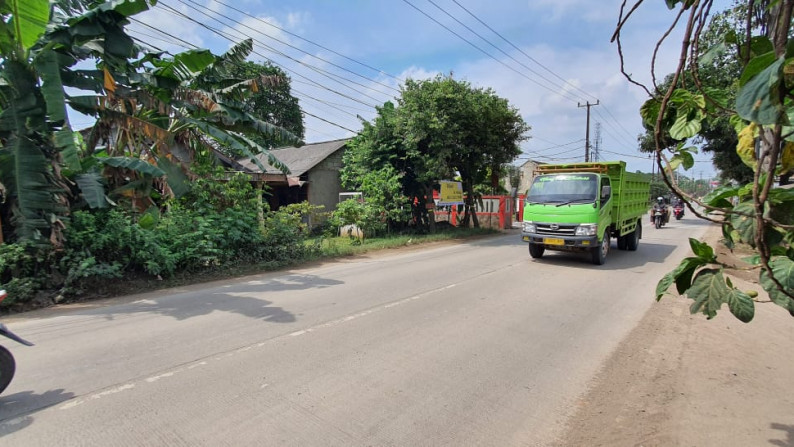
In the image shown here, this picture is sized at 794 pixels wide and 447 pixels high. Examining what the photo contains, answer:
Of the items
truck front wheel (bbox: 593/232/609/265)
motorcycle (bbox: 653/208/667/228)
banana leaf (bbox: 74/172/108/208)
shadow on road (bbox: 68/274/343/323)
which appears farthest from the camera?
motorcycle (bbox: 653/208/667/228)

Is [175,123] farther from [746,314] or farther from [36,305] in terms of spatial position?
[746,314]

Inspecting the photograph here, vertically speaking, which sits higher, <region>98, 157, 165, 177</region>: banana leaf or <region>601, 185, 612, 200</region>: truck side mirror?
<region>98, 157, 165, 177</region>: banana leaf

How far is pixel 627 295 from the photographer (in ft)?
24.2

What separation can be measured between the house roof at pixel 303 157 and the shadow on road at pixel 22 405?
15.8 m

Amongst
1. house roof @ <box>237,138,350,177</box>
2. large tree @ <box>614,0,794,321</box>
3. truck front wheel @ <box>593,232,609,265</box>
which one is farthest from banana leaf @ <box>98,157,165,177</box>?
house roof @ <box>237,138,350,177</box>

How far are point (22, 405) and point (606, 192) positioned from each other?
1101cm

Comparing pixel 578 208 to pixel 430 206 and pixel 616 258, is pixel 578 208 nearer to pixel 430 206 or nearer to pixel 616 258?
pixel 616 258

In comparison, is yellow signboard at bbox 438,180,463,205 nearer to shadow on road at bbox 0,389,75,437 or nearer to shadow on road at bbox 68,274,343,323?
shadow on road at bbox 68,274,343,323

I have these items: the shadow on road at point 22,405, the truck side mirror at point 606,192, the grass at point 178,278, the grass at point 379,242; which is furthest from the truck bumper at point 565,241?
the shadow on road at point 22,405

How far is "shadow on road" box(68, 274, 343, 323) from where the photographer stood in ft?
19.9

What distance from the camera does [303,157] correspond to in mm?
23750

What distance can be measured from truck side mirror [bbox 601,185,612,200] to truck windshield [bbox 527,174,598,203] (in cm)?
27

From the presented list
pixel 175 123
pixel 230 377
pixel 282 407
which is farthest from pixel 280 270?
pixel 282 407

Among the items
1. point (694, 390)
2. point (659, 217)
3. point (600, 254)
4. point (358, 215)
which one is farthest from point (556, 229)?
point (659, 217)
